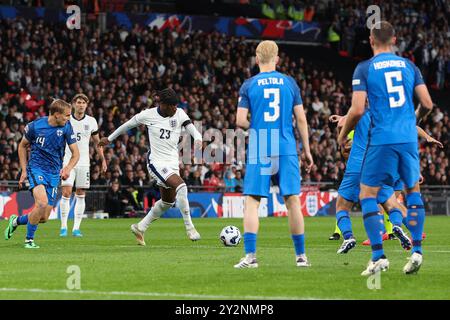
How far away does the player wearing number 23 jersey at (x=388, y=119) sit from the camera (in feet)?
35.6

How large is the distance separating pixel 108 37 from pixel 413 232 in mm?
27786

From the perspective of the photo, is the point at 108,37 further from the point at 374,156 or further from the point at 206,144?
the point at 374,156

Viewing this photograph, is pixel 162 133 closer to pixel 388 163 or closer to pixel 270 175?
pixel 270 175

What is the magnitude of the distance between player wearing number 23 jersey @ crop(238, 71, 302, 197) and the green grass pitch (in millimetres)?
1027

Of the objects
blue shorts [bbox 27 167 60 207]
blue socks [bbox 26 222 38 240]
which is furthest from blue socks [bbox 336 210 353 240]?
blue socks [bbox 26 222 38 240]

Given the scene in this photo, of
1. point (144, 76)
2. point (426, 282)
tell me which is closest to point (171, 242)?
point (426, 282)

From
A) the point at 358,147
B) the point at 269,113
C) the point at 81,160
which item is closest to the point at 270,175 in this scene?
the point at 269,113

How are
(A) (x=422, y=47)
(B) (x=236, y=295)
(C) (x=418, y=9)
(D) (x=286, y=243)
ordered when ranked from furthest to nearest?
(C) (x=418, y=9) < (A) (x=422, y=47) < (D) (x=286, y=243) < (B) (x=236, y=295)

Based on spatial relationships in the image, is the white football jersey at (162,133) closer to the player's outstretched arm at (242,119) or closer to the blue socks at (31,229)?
the blue socks at (31,229)

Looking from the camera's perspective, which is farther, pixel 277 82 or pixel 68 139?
pixel 68 139

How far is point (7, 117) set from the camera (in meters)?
31.4

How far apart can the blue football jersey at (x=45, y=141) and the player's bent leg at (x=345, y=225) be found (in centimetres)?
471

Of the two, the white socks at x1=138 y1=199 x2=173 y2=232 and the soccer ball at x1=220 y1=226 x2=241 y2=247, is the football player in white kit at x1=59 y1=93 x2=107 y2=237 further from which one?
the soccer ball at x1=220 y1=226 x2=241 y2=247

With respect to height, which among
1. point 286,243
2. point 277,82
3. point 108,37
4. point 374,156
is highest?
point 108,37
